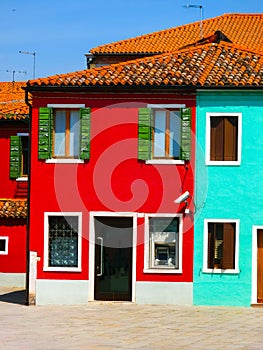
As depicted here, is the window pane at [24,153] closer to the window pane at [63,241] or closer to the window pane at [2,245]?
the window pane at [2,245]

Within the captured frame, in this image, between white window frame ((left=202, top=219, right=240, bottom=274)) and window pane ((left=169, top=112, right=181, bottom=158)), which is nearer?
white window frame ((left=202, top=219, right=240, bottom=274))

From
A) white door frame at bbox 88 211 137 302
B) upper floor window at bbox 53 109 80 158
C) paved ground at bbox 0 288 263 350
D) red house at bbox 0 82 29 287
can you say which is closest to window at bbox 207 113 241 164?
white door frame at bbox 88 211 137 302

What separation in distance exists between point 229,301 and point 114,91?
6.08 metres

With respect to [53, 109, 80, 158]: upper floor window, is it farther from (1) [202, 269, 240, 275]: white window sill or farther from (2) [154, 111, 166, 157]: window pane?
(1) [202, 269, 240, 275]: white window sill

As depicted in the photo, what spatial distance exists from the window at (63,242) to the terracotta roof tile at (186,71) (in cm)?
352

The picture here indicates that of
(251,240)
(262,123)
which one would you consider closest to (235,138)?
(262,123)

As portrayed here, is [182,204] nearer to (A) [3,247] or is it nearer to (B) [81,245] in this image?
(B) [81,245]

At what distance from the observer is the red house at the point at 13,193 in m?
30.5

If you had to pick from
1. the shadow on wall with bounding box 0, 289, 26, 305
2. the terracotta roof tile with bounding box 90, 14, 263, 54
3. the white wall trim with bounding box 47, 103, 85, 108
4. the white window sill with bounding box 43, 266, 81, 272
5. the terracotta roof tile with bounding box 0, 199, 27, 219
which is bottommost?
the shadow on wall with bounding box 0, 289, 26, 305

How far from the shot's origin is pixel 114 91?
938 inches

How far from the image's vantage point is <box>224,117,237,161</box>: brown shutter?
23672 mm

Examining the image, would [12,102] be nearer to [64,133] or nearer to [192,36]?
[192,36]

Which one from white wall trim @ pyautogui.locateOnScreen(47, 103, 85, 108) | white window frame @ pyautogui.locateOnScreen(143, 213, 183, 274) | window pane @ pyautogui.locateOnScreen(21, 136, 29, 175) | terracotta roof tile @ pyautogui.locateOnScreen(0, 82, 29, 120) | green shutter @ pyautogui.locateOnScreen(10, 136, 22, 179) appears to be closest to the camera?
white window frame @ pyautogui.locateOnScreen(143, 213, 183, 274)

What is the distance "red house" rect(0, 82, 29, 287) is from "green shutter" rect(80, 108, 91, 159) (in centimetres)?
706
